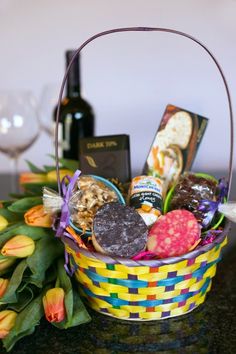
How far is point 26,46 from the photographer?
4.54 ft

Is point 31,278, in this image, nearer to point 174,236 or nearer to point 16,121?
point 174,236

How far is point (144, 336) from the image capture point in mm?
643

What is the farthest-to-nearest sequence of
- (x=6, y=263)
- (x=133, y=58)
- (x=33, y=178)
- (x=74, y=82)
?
(x=133, y=58) → (x=74, y=82) → (x=33, y=178) → (x=6, y=263)

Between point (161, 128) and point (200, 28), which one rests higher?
point (200, 28)

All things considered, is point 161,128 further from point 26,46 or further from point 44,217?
point 26,46

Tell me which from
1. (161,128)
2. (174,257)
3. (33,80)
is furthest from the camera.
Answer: (33,80)

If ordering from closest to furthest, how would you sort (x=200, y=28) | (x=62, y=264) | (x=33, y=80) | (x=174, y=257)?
(x=174, y=257) < (x=62, y=264) < (x=200, y=28) < (x=33, y=80)

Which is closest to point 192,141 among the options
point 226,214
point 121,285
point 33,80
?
point 226,214

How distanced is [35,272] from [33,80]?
859mm

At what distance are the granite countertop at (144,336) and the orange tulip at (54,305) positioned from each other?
1.3 inches

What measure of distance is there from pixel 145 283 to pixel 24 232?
0.20m

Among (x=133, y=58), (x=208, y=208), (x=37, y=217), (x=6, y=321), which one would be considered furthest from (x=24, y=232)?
(x=133, y=58)

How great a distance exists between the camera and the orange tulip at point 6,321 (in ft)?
2.06

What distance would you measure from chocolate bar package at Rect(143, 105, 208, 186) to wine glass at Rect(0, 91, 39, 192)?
1.41ft
